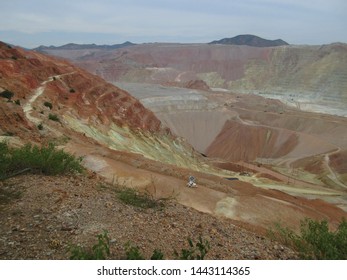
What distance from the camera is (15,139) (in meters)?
19.4

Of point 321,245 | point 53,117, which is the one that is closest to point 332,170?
point 53,117

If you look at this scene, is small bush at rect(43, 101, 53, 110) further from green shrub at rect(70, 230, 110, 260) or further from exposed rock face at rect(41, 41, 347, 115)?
exposed rock face at rect(41, 41, 347, 115)

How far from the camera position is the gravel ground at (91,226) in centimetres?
703

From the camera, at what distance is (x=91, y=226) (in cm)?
791

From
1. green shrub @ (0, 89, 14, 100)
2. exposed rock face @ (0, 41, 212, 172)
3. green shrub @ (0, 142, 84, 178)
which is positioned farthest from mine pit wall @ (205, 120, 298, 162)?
green shrub @ (0, 142, 84, 178)

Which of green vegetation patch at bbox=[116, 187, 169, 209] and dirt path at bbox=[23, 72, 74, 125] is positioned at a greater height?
green vegetation patch at bbox=[116, 187, 169, 209]

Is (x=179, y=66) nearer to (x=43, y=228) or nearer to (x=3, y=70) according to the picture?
(x=3, y=70)

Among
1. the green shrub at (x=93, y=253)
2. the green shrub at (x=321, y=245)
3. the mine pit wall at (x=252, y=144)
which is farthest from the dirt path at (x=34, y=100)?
the mine pit wall at (x=252, y=144)

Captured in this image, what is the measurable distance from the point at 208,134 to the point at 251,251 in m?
66.5

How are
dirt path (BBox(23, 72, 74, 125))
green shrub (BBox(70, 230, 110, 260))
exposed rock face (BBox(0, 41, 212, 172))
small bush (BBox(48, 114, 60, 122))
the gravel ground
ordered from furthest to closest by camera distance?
exposed rock face (BBox(0, 41, 212, 172))
small bush (BBox(48, 114, 60, 122))
dirt path (BBox(23, 72, 74, 125))
the gravel ground
green shrub (BBox(70, 230, 110, 260))

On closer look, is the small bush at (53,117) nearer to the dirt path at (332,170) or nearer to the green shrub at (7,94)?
the green shrub at (7,94)

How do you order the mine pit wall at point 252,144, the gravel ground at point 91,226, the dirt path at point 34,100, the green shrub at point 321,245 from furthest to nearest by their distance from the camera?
the mine pit wall at point 252,144, the dirt path at point 34,100, the green shrub at point 321,245, the gravel ground at point 91,226

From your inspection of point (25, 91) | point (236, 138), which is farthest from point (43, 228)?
point (236, 138)

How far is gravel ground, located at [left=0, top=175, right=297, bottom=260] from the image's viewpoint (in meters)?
7.03
